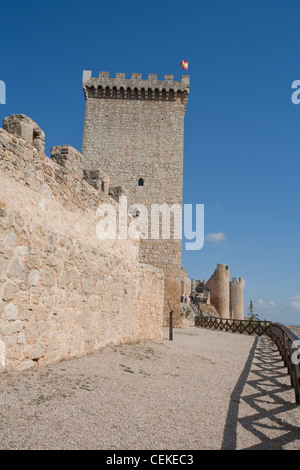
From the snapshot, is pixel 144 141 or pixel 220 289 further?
pixel 220 289

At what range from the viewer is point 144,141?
58.4 feet

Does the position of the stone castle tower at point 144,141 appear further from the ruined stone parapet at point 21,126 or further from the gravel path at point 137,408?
the ruined stone parapet at point 21,126

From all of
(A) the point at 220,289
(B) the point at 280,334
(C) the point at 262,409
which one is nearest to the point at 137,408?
(C) the point at 262,409

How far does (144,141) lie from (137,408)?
15.6 meters

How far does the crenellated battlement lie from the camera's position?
18.2 metres

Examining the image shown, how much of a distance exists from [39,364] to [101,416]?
4.22ft

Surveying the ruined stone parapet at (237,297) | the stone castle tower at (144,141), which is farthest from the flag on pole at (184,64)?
the ruined stone parapet at (237,297)

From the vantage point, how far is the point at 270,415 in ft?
14.3

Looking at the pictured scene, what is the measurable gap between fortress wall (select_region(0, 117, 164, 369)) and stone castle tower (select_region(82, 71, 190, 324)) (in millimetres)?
9547

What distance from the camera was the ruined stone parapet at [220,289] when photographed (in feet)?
110

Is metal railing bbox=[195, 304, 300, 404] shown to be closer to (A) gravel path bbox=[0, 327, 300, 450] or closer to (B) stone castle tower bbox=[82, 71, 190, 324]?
(A) gravel path bbox=[0, 327, 300, 450]

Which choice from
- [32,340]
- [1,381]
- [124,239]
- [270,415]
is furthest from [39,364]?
[124,239]

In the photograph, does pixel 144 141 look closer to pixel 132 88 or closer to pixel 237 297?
pixel 132 88

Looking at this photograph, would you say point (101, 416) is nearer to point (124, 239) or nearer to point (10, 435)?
point (10, 435)
